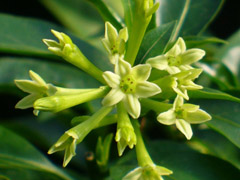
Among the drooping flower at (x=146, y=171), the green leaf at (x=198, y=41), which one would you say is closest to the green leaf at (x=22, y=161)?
the drooping flower at (x=146, y=171)

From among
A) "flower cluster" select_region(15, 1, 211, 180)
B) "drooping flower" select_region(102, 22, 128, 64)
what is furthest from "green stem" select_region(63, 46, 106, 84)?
"drooping flower" select_region(102, 22, 128, 64)

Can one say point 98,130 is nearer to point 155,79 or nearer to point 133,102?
point 155,79

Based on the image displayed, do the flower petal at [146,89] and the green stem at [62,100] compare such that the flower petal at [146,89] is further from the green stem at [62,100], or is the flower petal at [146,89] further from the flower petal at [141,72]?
the green stem at [62,100]

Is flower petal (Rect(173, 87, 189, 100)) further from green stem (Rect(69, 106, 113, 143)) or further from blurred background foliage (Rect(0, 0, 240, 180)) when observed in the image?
green stem (Rect(69, 106, 113, 143))

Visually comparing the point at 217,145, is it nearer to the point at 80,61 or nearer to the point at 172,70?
the point at 172,70

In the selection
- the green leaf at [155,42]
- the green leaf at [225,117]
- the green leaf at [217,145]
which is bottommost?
the green leaf at [217,145]

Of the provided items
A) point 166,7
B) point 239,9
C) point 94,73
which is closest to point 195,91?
point 94,73
